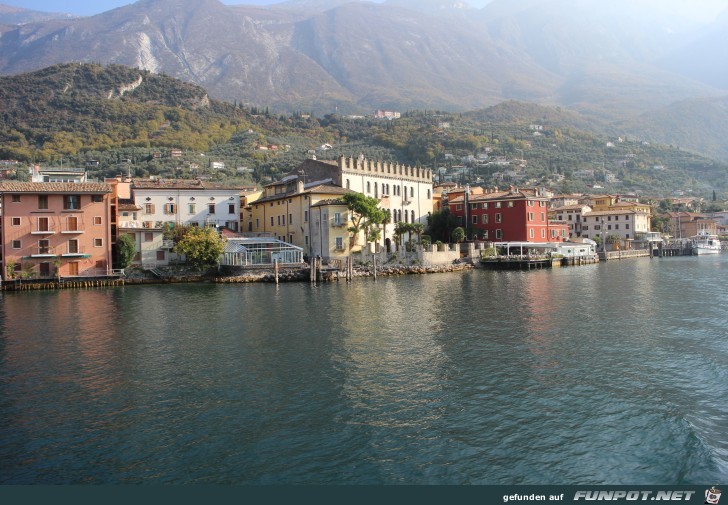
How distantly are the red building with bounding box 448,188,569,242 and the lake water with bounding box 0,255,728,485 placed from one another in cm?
4352

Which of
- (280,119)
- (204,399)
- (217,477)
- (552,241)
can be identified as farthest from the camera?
(280,119)

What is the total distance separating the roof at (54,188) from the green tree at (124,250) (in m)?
4.96

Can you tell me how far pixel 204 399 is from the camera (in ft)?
55.4

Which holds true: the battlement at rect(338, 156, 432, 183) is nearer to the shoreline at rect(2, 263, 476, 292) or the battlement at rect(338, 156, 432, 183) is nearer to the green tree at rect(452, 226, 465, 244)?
the green tree at rect(452, 226, 465, 244)

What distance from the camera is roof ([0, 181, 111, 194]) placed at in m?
54.0

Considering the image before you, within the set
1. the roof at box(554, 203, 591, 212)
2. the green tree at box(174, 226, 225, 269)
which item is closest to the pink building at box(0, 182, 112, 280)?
the green tree at box(174, 226, 225, 269)

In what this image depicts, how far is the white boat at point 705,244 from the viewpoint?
350 feet

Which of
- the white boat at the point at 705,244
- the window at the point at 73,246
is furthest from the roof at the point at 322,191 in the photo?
the white boat at the point at 705,244

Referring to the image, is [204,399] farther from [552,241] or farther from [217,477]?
[552,241]

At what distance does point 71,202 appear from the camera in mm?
55688

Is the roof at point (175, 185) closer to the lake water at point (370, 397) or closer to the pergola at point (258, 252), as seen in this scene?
the pergola at point (258, 252)

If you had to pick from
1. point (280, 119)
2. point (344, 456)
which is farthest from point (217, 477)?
point (280, 119)

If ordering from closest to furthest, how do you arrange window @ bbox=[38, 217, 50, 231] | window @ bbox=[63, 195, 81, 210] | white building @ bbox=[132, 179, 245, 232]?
window @ bbox=[38, 217, 50, 231]
window @ bbox=[63, 195, 81, 210]
white building @ bbox=[132, 179, 245, 232]

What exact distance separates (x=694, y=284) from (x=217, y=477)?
47.2m
